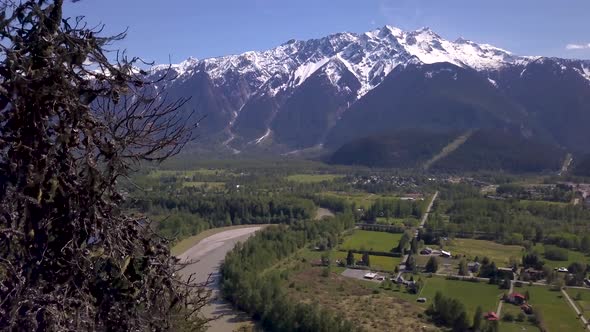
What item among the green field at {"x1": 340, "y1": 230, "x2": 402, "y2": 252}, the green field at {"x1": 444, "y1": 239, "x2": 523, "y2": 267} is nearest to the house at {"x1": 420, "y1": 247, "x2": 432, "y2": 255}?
the green field at {"x1": 444, "y1": 239, "x2": 523, "y2": 267}

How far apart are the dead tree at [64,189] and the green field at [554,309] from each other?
23269mm

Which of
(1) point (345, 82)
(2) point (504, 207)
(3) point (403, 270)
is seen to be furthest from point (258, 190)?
(1) point (345, 82)

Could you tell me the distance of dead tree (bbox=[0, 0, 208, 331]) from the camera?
8.93 ft

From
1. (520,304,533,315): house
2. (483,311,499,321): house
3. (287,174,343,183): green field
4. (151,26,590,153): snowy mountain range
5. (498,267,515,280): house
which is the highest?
(151,26,590,153): snowy mountain range

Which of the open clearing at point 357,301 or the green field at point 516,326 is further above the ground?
the open clearing at point 357,301

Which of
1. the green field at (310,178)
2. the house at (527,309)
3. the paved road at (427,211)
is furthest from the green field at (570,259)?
the green field at (310,178)

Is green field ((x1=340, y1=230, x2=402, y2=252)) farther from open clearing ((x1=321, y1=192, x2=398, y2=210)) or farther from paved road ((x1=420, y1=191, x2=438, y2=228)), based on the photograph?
open clearing ((x1=321, y1=192, x2=398, y2=210))

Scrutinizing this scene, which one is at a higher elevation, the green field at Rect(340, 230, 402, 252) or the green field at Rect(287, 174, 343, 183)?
the green field at Rect(287, 174, 343, 183)

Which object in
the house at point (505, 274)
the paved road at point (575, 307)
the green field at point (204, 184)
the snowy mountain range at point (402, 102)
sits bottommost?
the paved road at point (575, 307)

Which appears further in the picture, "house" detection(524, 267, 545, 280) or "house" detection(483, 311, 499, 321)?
"house" detection(524, 267, 545, 280)

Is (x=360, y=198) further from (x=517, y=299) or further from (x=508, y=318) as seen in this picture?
(x=508, y=318)

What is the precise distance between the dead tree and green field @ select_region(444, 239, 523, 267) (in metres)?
33.9

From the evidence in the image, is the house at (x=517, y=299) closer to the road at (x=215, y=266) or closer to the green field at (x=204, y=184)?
the road at (x=215, y=266)

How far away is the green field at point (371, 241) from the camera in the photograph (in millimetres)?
39200
